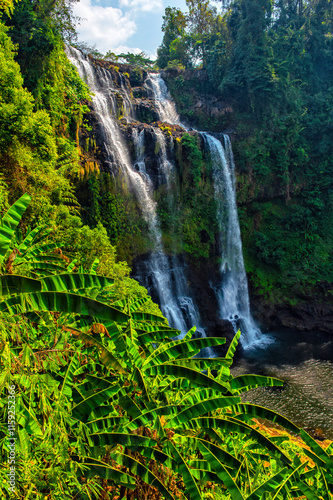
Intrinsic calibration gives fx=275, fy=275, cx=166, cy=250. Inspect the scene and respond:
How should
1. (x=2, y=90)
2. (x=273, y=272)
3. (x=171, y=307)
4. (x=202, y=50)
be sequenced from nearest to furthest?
(x=2, y=90) < (x=171, y=307) < (x=273, y=272) < (x=202, y=50)

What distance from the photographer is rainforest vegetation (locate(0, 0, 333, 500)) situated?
197 cm

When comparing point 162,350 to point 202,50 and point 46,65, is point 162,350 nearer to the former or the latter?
point 46,65

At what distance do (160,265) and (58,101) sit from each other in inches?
404

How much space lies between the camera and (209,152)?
20.1 meters

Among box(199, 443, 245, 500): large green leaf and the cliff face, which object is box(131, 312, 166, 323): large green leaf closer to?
box(199, 443, 245, 500): large green leaf

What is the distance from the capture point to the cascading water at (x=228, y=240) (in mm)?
19250

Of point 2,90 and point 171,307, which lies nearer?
point 2,90

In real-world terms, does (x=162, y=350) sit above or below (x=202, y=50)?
below

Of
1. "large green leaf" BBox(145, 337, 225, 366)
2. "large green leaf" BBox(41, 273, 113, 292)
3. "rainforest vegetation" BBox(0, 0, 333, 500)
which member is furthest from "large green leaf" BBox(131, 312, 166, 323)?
"large green leaf" BBox(41, 273, 113, 292)

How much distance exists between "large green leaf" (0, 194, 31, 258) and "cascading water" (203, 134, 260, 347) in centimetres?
1758

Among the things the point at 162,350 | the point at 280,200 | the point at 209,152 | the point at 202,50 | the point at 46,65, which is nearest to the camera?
the point at 162,350

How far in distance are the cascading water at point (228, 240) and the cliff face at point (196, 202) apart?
0.59 m

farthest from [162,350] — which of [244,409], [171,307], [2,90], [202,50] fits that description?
[202,50]

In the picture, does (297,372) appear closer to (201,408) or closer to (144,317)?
(144,317)
